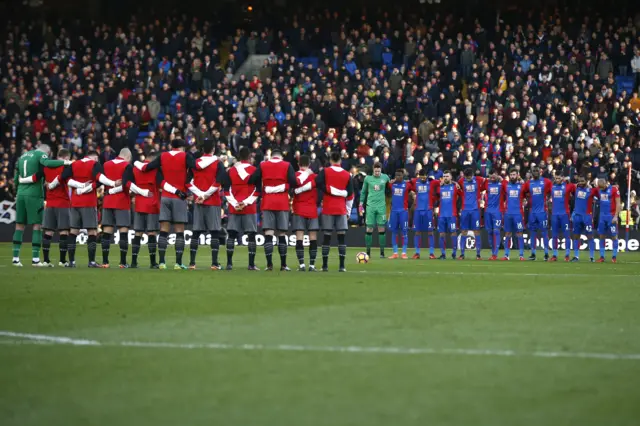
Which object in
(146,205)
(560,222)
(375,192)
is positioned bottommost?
(560,222)

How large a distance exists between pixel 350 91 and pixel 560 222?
13202 millimetres

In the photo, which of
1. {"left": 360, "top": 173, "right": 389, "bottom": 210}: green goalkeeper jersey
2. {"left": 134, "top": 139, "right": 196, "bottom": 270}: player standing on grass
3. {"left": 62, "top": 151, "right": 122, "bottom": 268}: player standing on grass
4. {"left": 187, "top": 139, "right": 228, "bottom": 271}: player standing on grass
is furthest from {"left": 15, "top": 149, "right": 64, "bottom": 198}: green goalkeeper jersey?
{"left": 360, "top": 173, "right": 389, "bottom": 210}: green goalkeeper jersey

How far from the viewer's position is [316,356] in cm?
763

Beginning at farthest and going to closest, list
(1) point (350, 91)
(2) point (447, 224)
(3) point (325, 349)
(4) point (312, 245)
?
(1) point (350, 91) < (2) point (447, 224) < (4) point (312, 245) < (3) point (325, 349)

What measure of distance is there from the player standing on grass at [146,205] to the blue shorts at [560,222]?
11.4 metres

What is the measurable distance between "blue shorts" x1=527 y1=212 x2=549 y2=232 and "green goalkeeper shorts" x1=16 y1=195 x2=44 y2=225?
41.4 feet

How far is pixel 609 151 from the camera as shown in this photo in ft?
108

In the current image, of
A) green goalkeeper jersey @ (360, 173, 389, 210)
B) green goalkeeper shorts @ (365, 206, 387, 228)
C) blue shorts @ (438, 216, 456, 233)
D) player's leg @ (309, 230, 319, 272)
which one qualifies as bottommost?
player's leg @ (309, 230, 319, 272)

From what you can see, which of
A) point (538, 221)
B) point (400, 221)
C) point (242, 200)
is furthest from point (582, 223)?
point (242, 200)

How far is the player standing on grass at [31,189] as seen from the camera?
765 inches

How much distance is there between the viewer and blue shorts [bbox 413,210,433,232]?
27.5 meters

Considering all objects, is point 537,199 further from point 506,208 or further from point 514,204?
point 506,208

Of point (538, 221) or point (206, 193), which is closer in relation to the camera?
point (206, 193)

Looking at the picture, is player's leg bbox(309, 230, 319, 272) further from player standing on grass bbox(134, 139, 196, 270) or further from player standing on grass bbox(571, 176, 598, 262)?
player standing on grass bbox(571, 176, 598, 262)
